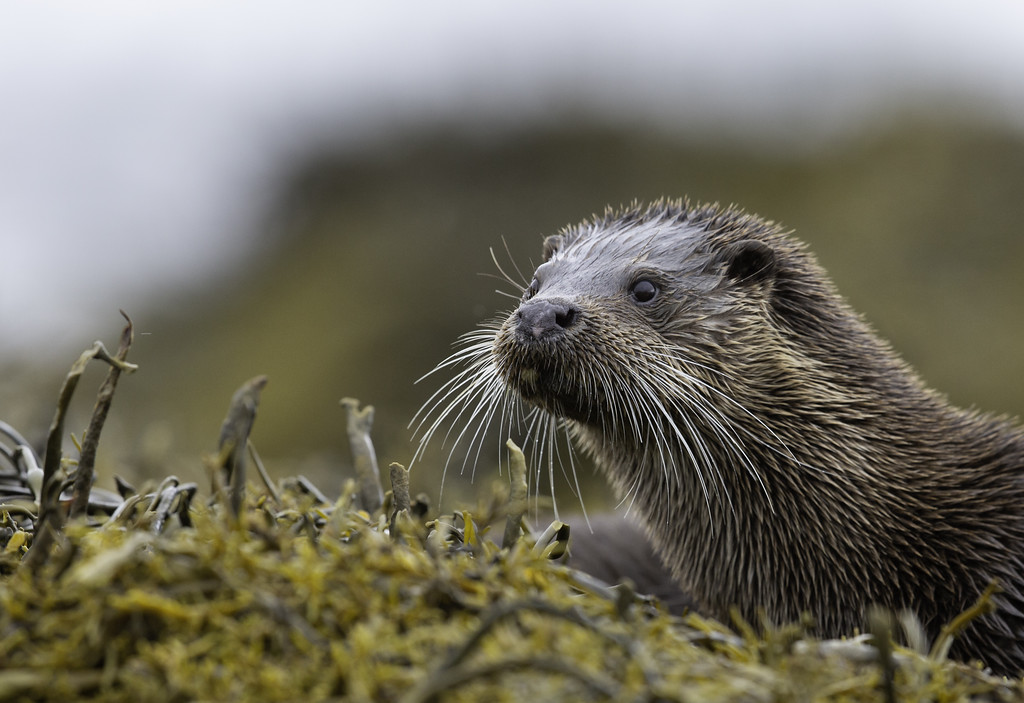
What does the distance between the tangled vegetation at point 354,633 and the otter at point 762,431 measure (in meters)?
1.01

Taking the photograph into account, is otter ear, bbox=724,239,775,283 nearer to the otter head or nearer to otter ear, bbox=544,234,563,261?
the otter head

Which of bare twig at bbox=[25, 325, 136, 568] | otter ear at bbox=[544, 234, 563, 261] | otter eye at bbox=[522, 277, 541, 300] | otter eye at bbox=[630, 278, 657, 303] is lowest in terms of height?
bare twig at bbox=[25, 325, 136, 568]

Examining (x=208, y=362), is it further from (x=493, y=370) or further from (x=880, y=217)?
(x=493, y=370)

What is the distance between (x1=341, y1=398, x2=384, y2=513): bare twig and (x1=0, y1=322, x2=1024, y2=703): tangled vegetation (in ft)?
1.39

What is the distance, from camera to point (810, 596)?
229cm

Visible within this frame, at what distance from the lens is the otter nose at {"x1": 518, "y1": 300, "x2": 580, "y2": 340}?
7.24ft

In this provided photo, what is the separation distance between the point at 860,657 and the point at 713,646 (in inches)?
6.6

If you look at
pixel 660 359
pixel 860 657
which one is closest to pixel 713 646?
pixel 860 657

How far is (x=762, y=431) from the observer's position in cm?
234

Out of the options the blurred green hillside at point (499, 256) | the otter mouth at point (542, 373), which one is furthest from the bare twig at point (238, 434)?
the blurred green hillside at point (499, 256)

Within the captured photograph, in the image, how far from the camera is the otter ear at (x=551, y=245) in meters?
2.80

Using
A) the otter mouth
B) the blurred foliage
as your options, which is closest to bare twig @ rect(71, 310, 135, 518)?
the blurred foliage

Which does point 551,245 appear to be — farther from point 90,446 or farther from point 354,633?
point 354,633

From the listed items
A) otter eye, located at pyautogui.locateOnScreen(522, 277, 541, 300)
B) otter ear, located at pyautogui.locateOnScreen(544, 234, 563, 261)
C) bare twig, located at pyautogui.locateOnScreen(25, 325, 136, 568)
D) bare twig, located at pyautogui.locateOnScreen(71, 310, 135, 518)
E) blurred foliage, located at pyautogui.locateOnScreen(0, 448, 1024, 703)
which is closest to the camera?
blurred foliage, located at pyautogui.locateOnScreen(0, 448, 1024, 703)
